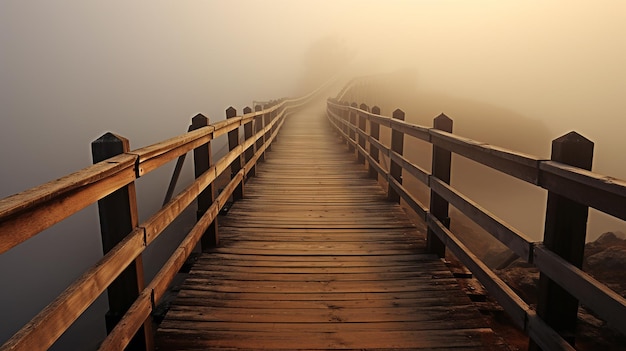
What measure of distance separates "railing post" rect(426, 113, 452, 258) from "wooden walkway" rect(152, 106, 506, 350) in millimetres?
154

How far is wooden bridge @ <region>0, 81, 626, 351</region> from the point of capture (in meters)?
1.97

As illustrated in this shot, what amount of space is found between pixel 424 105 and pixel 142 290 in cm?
4295

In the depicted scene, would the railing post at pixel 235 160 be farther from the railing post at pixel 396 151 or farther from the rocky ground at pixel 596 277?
the rocky ground at pixel 596 277

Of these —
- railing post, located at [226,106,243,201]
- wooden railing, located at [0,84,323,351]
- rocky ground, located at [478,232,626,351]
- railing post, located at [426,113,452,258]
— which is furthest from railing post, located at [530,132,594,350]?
railing post, located at [226,106,243,201]

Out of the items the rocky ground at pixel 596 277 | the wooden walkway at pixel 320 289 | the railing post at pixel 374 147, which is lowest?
the rocky ground at pixel 596 277

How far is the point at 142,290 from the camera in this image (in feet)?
8.97

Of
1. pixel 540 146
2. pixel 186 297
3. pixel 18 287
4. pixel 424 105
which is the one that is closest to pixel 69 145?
pixel 18 287

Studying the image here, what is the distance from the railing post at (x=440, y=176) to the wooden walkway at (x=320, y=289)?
0.51 feet

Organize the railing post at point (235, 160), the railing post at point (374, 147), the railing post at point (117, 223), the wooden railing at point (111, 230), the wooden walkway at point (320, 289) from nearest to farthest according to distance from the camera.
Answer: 1. the wooden railing at point (111, 230)
2. the railing post at point (117, 223)
3. the wooden walkway at point (320, 289)
4. the railing post at point (235, 160)
5. the railing post at point (374, 147)

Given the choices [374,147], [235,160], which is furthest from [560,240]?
[374,147]

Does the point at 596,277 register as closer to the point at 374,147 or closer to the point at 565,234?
the point at 374,147

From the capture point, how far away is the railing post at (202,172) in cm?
454

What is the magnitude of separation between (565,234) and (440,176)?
2.15 metres

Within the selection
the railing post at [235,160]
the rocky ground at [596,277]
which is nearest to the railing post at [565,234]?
the rocky ground at [596,277]
